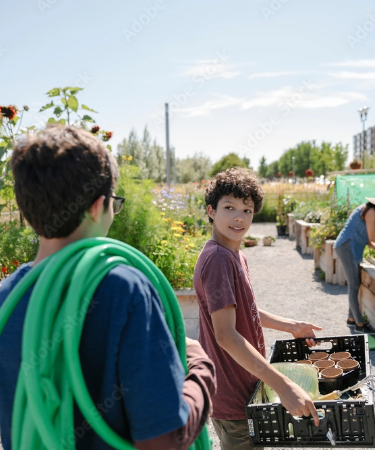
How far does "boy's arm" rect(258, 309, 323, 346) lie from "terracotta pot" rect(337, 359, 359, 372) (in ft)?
0.53

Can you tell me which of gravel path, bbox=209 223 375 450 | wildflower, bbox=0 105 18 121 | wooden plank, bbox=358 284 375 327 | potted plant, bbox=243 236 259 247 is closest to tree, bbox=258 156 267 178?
potted plant, bbox=243 236 259 247

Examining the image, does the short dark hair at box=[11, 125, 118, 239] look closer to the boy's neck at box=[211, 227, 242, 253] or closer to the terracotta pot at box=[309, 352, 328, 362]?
the boy's neck at box=[211, 227, 242, 253]

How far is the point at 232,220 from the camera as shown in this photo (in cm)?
206

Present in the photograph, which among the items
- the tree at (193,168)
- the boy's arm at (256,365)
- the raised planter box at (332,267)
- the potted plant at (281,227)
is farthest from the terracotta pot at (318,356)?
the tree at (193,168)

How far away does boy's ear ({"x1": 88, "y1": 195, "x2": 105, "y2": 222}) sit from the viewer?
1050 millimetres

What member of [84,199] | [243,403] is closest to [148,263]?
[84,199]

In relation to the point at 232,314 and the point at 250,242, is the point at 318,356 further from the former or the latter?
the point at 250,242

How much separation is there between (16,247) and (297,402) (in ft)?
14.3

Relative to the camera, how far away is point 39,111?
506cm

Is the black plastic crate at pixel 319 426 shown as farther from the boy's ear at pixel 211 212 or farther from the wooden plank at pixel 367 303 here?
the wooden plank at pixel 367 303

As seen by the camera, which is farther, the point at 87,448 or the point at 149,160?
the point at 149,160

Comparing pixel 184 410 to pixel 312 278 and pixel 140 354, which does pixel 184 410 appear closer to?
pixel 140 354

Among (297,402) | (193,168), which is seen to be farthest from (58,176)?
(193,168)

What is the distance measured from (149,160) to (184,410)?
105 feet
